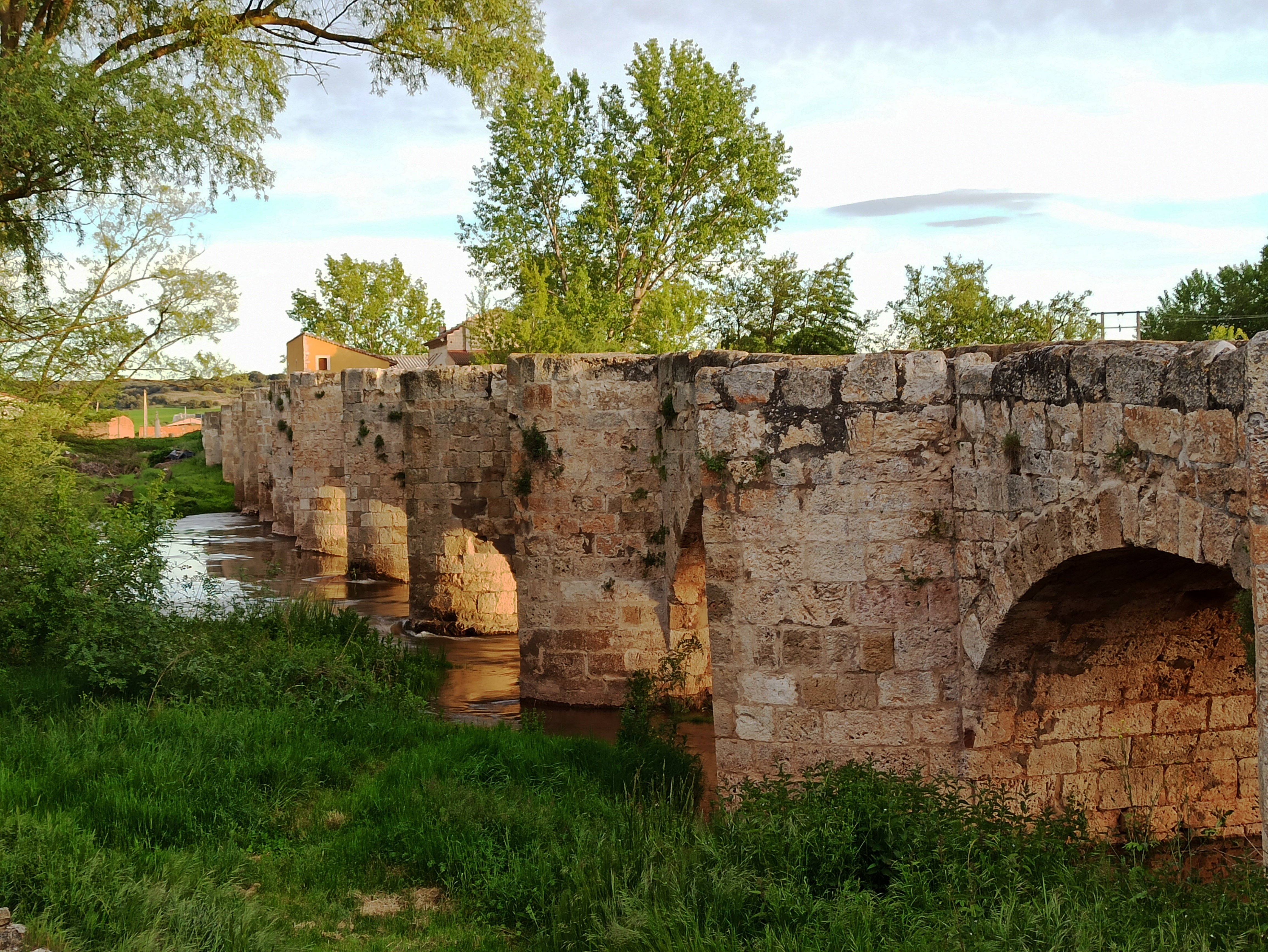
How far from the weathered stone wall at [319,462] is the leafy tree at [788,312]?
13.2 m

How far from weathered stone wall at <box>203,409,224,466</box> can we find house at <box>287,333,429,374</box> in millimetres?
3137

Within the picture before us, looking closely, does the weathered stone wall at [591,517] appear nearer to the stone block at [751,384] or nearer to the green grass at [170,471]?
the stone block at [751,384]

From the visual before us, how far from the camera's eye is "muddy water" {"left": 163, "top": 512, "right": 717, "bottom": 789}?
1105 cm

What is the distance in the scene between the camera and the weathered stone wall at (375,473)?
18.1 m

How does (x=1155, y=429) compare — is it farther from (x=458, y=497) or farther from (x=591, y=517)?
(x=458, y=497)

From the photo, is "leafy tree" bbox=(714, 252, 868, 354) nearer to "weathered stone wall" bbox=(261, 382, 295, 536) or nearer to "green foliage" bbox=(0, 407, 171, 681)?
"weathered stone wall" bbox=(261, 382, 295, 536)

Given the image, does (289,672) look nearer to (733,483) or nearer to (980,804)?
(733,483)

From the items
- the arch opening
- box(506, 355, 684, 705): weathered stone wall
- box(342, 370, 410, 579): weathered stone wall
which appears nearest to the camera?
the arch opening

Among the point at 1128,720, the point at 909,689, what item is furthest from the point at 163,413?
the point at 1128,720

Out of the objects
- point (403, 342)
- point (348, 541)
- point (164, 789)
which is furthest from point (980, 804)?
point (403, 342)

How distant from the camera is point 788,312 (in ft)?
108

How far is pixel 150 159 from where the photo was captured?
35.4ft

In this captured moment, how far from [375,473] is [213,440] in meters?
26.4

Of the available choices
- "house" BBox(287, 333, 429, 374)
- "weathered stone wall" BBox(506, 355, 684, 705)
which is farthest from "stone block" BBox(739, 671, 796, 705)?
"house" BBox(287, 333, 429, 374)
